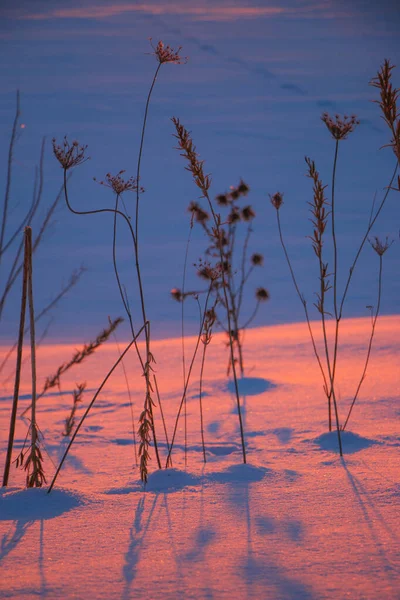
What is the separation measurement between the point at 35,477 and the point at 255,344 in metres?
3.86

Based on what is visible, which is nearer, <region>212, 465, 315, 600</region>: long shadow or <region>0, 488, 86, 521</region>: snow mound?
<region>212, 465, 315, 600</region>: long shadow

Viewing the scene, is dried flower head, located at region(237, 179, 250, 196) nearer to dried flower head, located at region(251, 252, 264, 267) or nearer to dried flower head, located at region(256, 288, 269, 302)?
dried flower head, located at region(251, 252, 264, 267)

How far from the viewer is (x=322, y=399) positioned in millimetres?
3705

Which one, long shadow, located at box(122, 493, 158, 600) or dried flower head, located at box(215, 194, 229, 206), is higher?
dried flower head, located at box(215, 194, 229, 206)

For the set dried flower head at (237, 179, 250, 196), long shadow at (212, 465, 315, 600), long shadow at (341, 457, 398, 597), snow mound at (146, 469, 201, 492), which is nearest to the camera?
long shadow at (212, 465, 315, 600)

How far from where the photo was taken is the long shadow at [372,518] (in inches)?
59.3

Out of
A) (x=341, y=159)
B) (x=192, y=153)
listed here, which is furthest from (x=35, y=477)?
(x=341, y=159)

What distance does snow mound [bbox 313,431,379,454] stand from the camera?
2.72m

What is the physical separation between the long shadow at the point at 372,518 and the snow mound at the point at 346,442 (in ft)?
1.18

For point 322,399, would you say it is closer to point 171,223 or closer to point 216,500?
point 216,500

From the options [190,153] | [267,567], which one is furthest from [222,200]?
[267,567]

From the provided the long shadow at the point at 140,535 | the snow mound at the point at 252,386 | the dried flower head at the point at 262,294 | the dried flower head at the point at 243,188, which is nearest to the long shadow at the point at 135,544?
the long shadow at the point at 140,535

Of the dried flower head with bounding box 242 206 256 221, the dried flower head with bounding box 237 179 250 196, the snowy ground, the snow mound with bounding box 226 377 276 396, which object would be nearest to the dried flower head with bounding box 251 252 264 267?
the dried flower head with bounding box 242 206 256 221

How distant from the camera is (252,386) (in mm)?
4219
